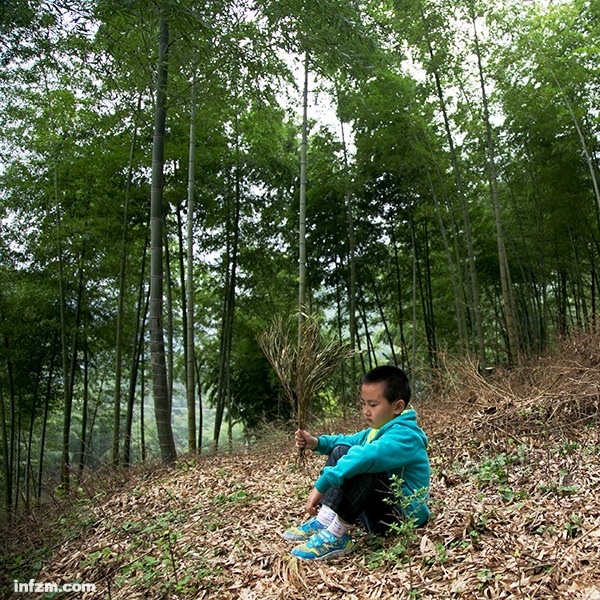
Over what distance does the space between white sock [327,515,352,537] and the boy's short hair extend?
52 centimetres

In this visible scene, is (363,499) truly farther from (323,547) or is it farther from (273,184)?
(273,184)

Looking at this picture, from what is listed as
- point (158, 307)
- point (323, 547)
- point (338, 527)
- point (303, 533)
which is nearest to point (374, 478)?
point (338, 527)

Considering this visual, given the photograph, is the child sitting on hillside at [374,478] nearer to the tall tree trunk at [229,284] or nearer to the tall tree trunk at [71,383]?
the tall tree trunk at [71,383]

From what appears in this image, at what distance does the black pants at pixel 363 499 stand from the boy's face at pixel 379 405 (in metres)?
0.23

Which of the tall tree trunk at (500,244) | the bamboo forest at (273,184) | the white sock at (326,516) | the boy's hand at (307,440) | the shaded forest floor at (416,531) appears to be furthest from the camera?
the tall tree trunk at (500,244)

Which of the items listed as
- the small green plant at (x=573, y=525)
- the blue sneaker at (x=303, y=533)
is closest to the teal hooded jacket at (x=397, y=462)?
the blue sneaker at (x=303, y=533)

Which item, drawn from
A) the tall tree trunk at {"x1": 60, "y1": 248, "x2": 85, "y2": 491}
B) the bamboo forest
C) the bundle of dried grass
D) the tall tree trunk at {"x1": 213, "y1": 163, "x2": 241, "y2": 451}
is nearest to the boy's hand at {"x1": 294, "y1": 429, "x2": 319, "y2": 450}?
the bundle of dried grass

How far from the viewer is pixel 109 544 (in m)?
2.70

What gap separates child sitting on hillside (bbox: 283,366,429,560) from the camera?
1.91m

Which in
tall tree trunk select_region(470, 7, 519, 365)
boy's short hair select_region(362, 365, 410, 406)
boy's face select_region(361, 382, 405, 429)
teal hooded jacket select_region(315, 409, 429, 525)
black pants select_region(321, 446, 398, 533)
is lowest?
black pants select_region(321, 446, 398, 533)

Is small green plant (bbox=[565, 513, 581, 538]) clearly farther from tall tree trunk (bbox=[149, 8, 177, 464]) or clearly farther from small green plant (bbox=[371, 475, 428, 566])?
tall tree trunk (bbox=[149, 8, 177, 464])

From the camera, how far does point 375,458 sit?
1.89 m

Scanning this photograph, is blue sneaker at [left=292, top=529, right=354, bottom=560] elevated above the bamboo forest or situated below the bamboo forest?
below

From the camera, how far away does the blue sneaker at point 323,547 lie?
194cm
